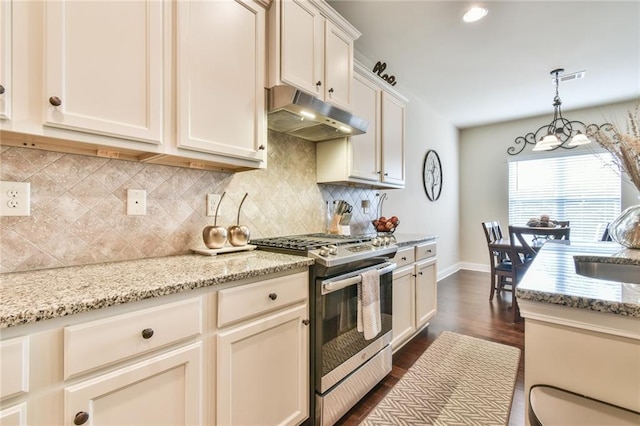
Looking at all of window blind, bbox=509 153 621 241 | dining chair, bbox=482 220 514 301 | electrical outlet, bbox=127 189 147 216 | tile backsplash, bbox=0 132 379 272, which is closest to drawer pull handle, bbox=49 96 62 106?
tile backsplash, bbox=0 132 379 272

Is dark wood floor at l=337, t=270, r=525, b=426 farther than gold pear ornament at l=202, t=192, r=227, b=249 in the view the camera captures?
Yes

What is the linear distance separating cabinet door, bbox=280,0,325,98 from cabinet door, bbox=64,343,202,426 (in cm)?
149

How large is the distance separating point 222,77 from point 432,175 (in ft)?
12.7

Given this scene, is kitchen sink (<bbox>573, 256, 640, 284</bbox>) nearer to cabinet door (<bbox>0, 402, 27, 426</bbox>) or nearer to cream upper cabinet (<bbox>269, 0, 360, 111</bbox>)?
cream upper cabinet (<bbox>269, 0, 360, 111</bbox>)

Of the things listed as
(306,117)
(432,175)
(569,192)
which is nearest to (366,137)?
(306,117)

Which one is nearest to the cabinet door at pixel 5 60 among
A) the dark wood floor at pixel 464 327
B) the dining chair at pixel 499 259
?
the dark wood floor at pixel 464 327

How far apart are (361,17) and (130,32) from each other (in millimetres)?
1861

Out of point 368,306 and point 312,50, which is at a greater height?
point 312,50

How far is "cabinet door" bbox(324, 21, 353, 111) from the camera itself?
1.99m

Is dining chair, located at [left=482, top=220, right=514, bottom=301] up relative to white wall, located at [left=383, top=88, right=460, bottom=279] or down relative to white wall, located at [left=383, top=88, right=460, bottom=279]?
down

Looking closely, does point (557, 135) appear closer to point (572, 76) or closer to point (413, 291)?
point (572, 76)

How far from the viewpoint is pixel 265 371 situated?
1313mm

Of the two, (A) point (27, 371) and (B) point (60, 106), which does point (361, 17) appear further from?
(A) point (27, 371)

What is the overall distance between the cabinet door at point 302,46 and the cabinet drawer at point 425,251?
1.56 meters
